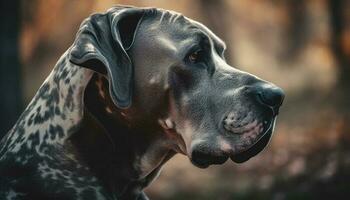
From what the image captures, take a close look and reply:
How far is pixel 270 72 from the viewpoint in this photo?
17.1m

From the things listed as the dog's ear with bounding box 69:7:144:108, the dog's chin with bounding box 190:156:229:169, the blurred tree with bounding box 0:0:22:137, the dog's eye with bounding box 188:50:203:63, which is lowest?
the blurred tree with bounding box 0:0:22:137

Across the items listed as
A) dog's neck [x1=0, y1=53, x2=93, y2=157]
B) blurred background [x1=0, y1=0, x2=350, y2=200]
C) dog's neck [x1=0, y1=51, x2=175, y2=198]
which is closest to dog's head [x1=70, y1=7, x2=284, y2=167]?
dog's neck [x1=0, y1=51, x2=175, y2=198]

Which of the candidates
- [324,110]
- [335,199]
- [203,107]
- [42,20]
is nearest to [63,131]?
[203,107]

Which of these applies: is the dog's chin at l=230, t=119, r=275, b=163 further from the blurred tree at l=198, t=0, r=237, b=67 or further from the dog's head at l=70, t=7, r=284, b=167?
the blurred tree at l=198, t=0, r=237, b=67

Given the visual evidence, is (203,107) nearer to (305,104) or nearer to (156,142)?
(156,142)

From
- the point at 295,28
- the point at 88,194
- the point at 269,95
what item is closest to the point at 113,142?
the point at 88,194

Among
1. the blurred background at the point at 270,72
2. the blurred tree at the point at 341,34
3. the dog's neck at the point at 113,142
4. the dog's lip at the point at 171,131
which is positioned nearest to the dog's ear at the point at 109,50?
the dog's neck at the point at 113,142

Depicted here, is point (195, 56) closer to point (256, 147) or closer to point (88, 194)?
point (256, 147)

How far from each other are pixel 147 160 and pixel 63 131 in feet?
1.73

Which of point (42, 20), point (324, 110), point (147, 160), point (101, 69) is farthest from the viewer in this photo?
point (42, 20)

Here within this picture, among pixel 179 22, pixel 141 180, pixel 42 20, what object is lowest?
pixel 42 20

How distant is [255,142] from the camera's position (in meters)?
4.05

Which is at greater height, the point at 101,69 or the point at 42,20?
the point at 101,69

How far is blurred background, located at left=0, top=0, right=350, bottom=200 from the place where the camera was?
35.3ft
